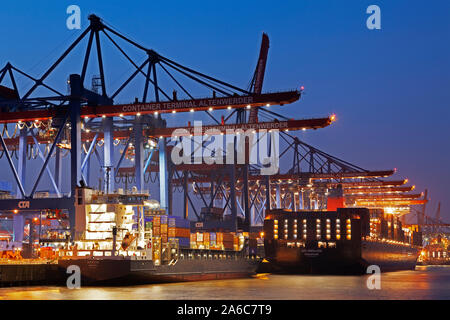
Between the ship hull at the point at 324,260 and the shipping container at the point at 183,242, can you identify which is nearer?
the shipping container at the point at 183,242

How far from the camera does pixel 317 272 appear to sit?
2285 inches

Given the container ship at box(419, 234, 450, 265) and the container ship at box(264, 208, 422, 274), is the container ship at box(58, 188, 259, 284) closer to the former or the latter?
the container ship at box(264, 208, 422, 274)

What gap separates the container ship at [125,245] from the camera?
35219 millimetres

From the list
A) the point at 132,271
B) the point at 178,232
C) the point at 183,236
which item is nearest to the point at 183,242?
the point at 183,236

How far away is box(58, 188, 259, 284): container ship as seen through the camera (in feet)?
116

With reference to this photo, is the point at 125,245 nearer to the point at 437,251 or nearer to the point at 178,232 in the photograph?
the point at 178,232

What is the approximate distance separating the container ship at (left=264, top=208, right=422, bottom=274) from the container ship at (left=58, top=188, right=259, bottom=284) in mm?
16218

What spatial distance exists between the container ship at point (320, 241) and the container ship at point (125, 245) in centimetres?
1622

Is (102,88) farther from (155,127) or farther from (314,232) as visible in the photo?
(314,232)

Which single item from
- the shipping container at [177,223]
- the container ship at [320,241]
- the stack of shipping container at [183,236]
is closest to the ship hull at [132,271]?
the stack of shipping container at [183,236]

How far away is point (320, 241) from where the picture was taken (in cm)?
5825

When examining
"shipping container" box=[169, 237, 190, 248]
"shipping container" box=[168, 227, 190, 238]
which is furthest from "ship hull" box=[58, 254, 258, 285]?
"shipping container" box=[168, 227, 190, 238]

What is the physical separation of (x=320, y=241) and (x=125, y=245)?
89.7 ft

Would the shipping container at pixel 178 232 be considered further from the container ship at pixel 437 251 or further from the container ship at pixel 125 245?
the container ship at pixel 437 251
